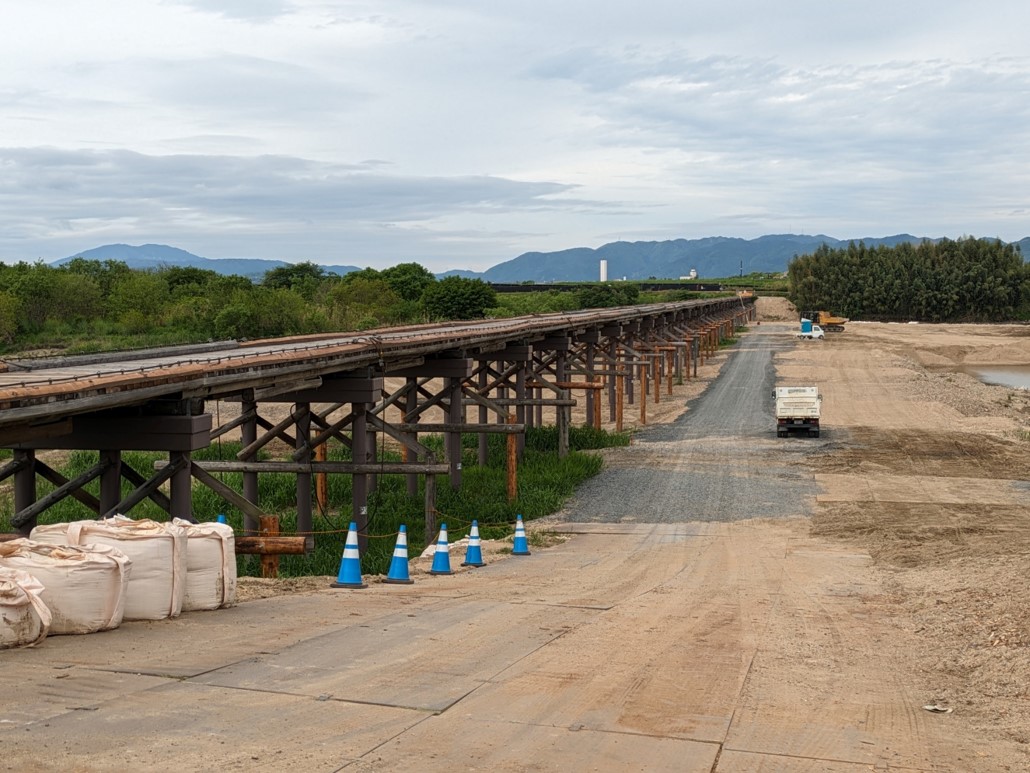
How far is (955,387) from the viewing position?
58938 mm

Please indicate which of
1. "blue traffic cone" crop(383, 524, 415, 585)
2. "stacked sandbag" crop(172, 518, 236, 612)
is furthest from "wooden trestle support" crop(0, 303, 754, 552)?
"blue traffic cone" crop(383, 524, 415, 585)

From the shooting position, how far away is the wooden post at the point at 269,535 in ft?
47.8

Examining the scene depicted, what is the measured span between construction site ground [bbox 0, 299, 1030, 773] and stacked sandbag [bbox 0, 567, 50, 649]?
0.57ft

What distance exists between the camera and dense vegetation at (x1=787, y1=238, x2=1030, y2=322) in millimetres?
139625

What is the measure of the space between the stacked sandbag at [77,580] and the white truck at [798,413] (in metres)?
31.7

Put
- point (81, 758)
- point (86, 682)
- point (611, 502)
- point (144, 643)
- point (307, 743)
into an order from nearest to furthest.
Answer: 1. point (81, 758)
2. point (307, 743)
3. point (86, 682)
4. point (144, 643)
5. point (611, 502)

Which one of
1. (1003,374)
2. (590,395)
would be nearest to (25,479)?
(590,395)

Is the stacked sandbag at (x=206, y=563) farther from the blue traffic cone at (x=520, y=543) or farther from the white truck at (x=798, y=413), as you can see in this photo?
the white truck at (x=798, y=413)

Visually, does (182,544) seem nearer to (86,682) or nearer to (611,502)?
(86,682)

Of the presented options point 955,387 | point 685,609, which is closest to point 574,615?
point 685,609

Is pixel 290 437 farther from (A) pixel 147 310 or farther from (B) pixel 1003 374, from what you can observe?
(B) pixel 1003 374

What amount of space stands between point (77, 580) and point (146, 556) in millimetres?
880

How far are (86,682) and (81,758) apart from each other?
176cm

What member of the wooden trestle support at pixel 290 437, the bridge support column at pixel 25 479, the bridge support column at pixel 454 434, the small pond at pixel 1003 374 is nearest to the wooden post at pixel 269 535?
the wooden trestle support at pixel 290 437
